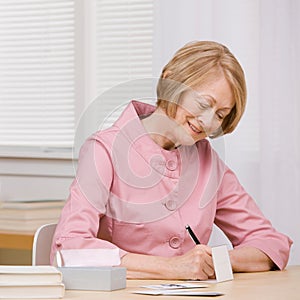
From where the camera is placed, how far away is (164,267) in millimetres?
1975

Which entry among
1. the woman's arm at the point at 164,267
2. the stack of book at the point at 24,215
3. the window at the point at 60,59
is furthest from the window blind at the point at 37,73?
the woman's arm at the point at 164,267

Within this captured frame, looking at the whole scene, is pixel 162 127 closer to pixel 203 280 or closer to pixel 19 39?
pixel 203 280

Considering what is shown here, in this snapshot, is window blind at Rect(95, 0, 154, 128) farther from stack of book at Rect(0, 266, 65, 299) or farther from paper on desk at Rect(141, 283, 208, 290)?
stack of book at Rect(0, 266, 65, 299)

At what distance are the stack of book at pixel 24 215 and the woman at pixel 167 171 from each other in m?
1.00

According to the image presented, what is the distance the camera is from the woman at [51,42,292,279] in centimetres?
214

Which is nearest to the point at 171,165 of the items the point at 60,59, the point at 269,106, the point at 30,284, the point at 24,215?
the point at 30,284

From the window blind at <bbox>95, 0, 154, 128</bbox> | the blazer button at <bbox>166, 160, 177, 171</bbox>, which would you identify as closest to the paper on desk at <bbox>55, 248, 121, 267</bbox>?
the blazer button at <bbox>166, 160, 177, 171</bbox>

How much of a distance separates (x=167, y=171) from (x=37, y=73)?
4.86 ft

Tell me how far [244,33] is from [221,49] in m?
0.82

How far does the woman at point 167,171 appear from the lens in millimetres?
2139

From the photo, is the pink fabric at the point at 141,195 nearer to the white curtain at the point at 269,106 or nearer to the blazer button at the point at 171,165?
the blazer button at the point at 171,165

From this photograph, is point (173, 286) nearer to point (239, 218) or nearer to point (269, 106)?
point (239, 218)

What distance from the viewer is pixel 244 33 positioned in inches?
119

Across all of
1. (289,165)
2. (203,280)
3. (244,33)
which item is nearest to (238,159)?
(289,165)
